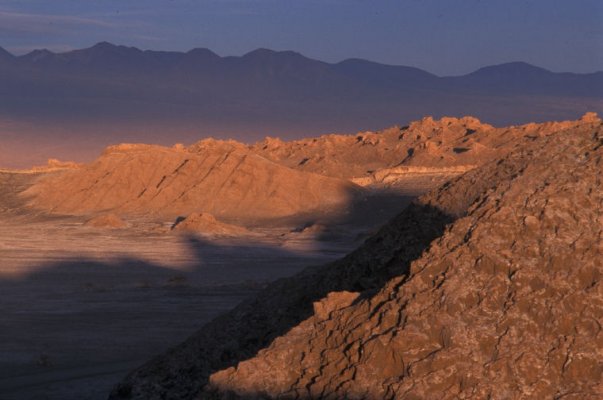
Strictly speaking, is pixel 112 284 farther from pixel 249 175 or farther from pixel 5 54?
pixel 5 54

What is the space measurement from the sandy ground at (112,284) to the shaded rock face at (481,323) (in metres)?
4.18

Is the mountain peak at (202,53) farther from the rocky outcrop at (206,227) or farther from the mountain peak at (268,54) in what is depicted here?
the rocky outcrop at (206,227)

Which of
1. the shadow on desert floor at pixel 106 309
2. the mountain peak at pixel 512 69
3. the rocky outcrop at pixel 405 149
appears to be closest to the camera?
the shadow on desert floor at pixel 106 309

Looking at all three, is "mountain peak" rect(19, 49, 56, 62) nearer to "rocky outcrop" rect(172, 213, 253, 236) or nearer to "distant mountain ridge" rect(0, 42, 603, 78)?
"distant mountain ridge" rect(0, 42, 603, 78)

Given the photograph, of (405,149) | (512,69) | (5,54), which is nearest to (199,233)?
(405,149)

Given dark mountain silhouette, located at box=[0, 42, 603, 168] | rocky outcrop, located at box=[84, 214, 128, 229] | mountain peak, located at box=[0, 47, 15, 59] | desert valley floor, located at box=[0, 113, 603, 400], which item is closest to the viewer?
desert valley floor, located at box=[0, 113, 603, 400]

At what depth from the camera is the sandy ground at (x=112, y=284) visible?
12352 mm

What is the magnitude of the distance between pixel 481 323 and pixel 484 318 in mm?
41

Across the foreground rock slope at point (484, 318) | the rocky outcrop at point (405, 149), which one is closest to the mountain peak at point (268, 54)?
the rocky outcrop at point (405, 149)

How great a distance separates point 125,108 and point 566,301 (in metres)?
106

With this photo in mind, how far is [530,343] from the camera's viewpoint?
6094 mm

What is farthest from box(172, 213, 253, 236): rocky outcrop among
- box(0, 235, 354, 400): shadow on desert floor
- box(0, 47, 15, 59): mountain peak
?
box(0, 47, 15, 59): mountain peak

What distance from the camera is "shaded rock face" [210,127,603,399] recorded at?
6004mm

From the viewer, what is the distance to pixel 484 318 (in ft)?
20.5
